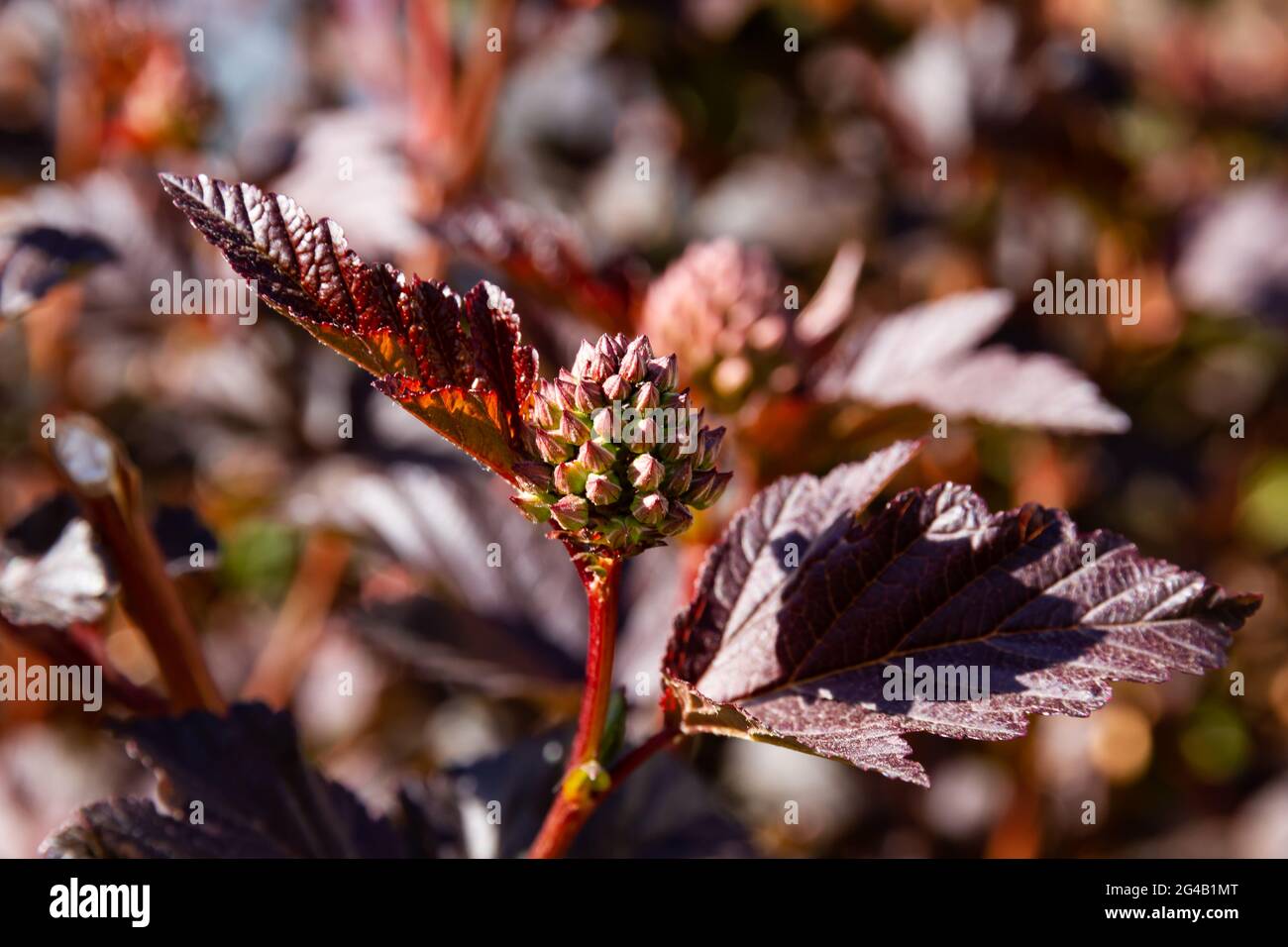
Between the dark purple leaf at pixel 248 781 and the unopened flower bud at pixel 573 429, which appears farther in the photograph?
the dark purple leaf at pixel 248 781

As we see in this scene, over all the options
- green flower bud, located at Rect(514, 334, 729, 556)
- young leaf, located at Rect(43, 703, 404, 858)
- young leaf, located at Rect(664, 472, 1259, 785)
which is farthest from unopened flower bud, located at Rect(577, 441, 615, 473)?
young leaf, located at Rect(43, 703, 404, 858)

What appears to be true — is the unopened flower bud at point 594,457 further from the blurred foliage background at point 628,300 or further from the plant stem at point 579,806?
the blurred foliage background at point 628,300

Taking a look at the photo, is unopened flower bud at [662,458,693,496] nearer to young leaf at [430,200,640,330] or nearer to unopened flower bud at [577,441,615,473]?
unopened flower bud at [577,441,615,473]

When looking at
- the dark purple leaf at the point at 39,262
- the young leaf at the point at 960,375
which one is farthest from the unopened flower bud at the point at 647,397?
the dark purple leaf at the point at 39,262

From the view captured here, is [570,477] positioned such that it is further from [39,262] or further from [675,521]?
[39,262]

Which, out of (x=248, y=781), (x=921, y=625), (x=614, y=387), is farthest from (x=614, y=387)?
(x=248, y=781)

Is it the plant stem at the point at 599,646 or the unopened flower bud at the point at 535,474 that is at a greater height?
the unopened flower bud at the point at 535,474

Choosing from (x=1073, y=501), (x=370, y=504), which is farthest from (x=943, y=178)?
(x=370, y=504)
